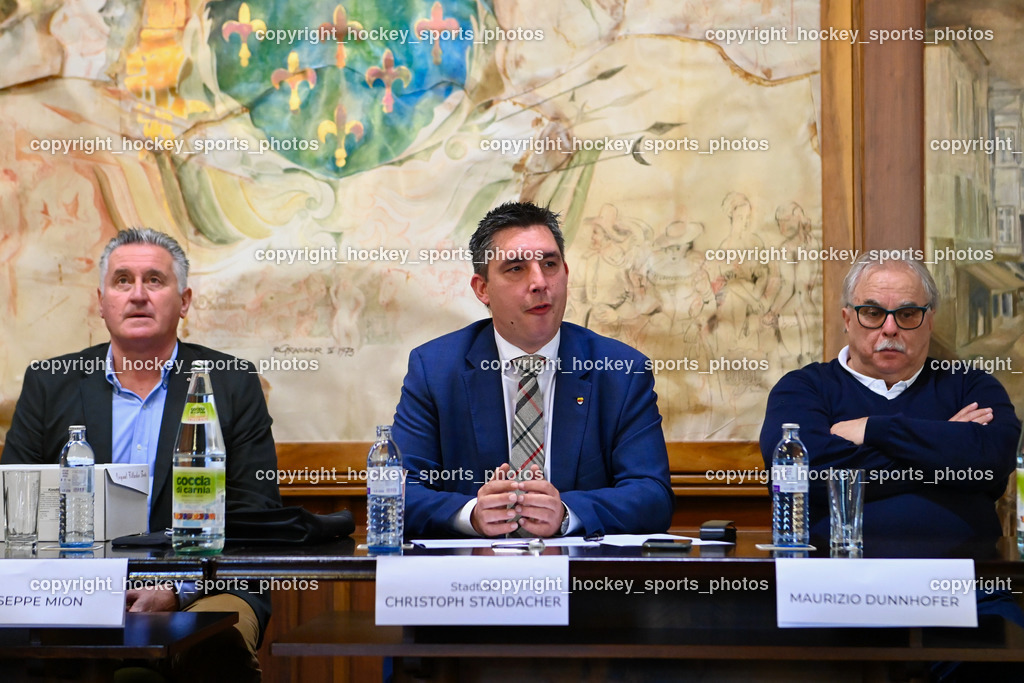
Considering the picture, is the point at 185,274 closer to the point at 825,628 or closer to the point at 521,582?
the point at 521,582

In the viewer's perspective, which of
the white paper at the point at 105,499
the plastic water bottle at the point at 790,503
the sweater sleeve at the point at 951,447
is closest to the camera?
the plastic water bottle at the point at 790,503

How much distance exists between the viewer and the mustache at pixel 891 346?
2.77 metres

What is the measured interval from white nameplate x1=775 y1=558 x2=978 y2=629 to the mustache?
3.83ft

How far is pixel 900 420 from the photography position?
246 cm

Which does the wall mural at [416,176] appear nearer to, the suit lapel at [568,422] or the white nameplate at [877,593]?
the suit lapel at [568,422]

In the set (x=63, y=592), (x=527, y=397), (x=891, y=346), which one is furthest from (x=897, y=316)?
(x=63, y=592)

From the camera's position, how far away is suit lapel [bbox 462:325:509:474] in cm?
251

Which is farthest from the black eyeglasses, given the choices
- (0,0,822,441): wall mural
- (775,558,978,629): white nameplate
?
(775,558,978,629): white nameplate

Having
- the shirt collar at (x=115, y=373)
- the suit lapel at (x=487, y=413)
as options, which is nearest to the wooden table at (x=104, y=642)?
the suit lapel at (x=487, y=413)

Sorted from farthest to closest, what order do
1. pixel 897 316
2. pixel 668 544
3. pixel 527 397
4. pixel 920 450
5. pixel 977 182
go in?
pixel 977 182 < pixel 897 316 < pixel 527 397 < pixel 920 450 < pixel 668 544

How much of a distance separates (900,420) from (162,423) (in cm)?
190

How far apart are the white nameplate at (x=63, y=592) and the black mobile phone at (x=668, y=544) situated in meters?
0.92

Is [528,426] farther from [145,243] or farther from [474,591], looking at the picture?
[145,243]

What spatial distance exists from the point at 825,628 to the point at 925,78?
7.40 ft
